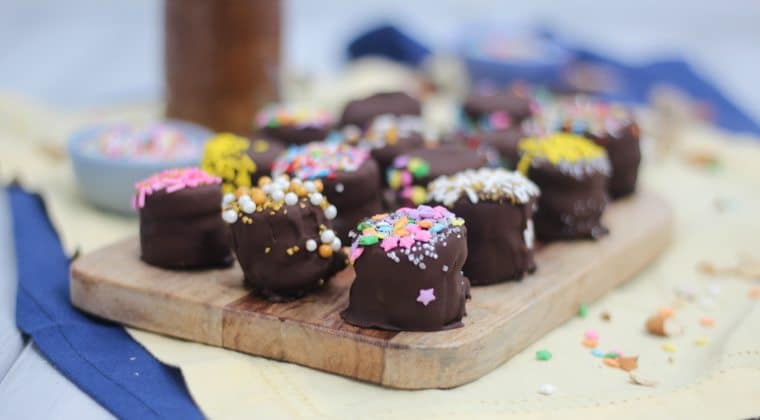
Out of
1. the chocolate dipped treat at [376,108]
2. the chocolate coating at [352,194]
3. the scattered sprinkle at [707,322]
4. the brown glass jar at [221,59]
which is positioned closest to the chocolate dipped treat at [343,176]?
the chocolate coating at [352,194]

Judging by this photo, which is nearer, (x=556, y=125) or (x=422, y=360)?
(x=422, y=360)

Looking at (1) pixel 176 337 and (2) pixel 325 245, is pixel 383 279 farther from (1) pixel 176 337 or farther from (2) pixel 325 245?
(1) pixel 176 337

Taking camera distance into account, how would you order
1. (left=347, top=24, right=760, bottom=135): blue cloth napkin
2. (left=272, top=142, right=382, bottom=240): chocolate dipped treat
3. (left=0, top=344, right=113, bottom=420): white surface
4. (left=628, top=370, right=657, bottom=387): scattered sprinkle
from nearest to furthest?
(left=0, top=344, right=113, bottom=420): white surface, (left=628, top=370, right=657, bottom=387): scattered sprinkle, (left=272, top=142, right=382, bottom=240): chocolate dipped treat, (left=347, top=24, right=760, bottom=135): blue cloth napkin

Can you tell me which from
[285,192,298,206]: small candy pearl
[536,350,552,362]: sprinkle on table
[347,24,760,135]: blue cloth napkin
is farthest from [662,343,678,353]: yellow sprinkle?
[347,24,760,135]: blue cloth napkin

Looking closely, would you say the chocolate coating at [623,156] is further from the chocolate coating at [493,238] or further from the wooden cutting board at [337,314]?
the chocolate coating at [493,238]

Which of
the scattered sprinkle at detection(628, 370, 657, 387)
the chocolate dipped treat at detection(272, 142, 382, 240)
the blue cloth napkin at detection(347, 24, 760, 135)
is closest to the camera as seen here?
the scattered sprinkle at detection(628, 370, 657, 387)

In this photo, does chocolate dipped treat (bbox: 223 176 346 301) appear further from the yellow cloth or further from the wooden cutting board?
the yellow cloth

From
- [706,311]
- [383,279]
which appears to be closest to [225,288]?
[383,279]
